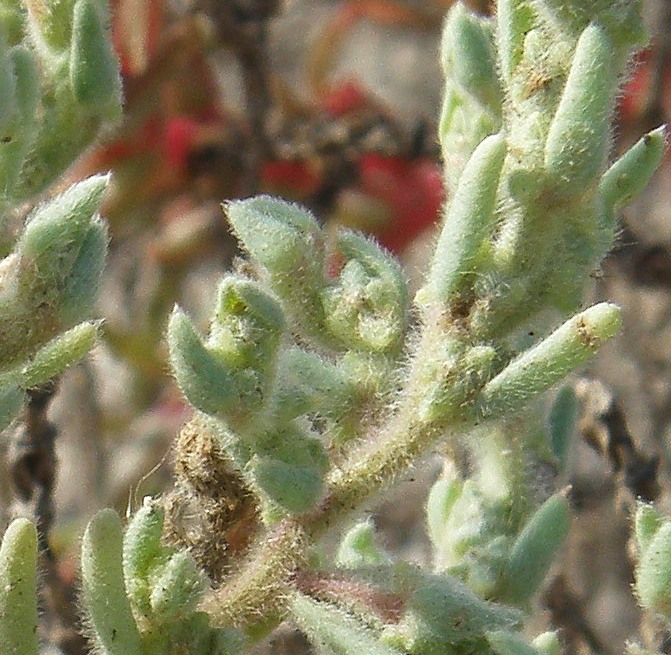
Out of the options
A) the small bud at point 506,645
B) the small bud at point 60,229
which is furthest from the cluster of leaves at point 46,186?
the small bud at point 506,645

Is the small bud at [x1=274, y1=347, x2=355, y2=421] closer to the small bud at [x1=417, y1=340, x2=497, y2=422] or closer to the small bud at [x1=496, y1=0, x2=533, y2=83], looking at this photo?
the small bud at [x1=417, y1=340, x2=497, y2=422]

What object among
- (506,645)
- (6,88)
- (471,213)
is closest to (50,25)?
(6,88)

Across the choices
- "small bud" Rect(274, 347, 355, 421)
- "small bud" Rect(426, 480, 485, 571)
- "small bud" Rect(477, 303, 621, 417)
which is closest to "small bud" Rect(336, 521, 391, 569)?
"small bud" Rect(426, 480, 485, 571)

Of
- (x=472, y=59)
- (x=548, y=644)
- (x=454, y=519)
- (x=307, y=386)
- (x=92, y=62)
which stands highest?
(x=92, y=62)

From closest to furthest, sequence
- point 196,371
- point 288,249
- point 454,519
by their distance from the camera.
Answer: point 196,371
point 288,249
point 454,519

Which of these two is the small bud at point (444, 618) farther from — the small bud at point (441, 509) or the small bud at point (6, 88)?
the small bud at point (6, 88)

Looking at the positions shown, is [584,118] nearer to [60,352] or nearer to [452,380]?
[452,380]

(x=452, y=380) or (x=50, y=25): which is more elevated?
(x=50, y=25)

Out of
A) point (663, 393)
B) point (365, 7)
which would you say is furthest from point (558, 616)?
point (365, 7)
